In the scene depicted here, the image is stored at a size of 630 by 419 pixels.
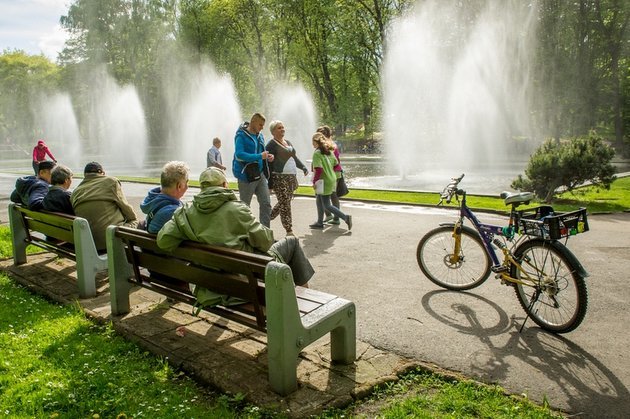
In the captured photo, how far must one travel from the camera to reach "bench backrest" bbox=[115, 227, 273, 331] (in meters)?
3.17

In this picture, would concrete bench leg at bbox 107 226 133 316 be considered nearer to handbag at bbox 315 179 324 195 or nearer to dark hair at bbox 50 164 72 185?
dark hair at bbox 50 164 72 185

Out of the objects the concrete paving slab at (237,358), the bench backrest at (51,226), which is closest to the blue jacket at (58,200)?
the bench backrest at (51,226)

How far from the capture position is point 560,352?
3912mm

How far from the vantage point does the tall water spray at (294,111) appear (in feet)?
151

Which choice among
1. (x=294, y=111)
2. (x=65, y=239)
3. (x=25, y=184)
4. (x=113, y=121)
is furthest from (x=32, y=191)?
(x=113, y=121)

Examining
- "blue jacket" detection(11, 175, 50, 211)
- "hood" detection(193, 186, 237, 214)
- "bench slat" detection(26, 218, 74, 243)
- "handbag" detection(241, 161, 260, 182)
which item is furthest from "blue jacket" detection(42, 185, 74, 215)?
"hood" detection(193, 186, 237, 214)

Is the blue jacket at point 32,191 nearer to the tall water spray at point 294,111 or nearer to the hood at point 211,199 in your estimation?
the hood at point 211,199

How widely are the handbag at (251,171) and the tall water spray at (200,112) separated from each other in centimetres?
2177

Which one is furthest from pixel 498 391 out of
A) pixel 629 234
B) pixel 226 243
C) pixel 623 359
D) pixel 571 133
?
pixel 571 133

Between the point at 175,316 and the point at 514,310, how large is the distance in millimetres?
3174

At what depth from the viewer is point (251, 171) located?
25.4 feet

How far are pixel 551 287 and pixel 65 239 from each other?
475 centimetres

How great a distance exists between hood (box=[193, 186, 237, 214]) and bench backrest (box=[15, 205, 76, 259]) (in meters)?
2.16

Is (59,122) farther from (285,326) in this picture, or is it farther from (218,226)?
(285,326)
